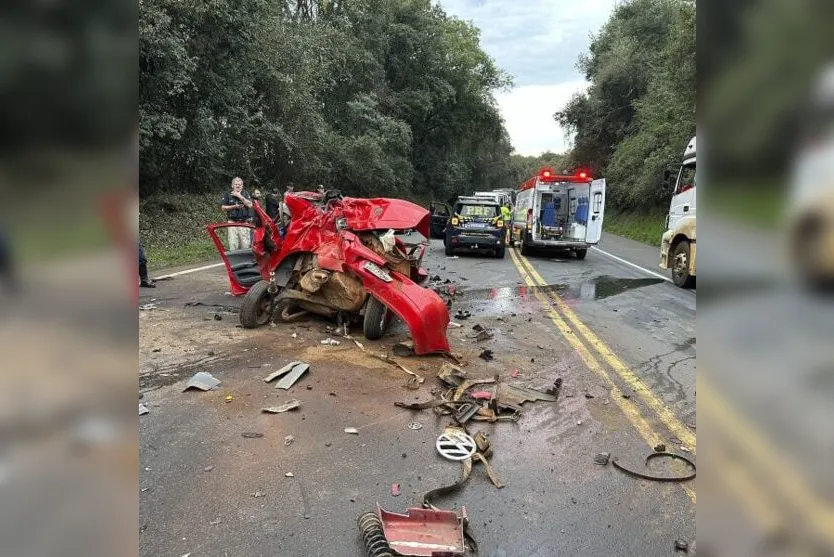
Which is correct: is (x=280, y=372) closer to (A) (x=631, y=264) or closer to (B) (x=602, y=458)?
(B) (x=602, y=458)

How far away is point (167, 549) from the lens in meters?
2.72

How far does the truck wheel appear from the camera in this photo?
35.8 feet

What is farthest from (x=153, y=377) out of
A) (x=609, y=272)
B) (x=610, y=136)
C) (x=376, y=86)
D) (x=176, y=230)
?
(x=610, y=136)

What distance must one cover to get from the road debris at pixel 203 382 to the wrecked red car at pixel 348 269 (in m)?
1.80

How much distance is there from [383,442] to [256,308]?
11.3ft

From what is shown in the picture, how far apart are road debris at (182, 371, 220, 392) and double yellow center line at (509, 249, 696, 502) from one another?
3.54 m

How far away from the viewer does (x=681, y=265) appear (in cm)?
1134
